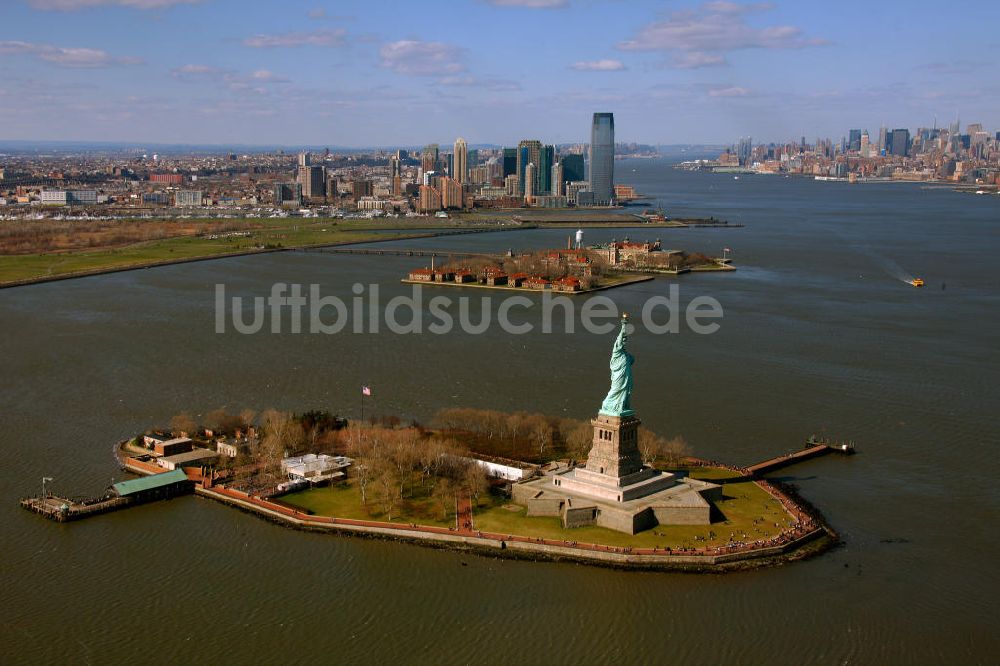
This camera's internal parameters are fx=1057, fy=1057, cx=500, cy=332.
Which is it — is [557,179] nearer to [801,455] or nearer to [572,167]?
[572,167]

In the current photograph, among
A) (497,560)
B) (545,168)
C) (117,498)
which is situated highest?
(545,168)

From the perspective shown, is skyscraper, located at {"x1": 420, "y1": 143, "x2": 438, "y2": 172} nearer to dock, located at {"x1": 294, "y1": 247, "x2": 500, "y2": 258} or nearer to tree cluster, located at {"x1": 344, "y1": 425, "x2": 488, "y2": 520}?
dock, located at {"x1": 294, "y1": 247, "x2": 500, "y2": 258}

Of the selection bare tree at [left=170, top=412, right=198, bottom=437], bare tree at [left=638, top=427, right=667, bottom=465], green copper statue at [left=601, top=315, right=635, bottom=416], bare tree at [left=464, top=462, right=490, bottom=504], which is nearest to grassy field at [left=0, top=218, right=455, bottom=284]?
bare tree at [left=170, top=412, right=198, bottom=437]

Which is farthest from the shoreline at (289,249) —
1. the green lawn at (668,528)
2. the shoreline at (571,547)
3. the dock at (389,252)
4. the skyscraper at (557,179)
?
the skyscraper at (557,179)

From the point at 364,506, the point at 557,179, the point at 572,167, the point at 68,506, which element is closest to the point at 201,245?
the point at 68,506

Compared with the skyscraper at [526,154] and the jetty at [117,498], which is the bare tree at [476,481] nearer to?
the jetty at [117,498]

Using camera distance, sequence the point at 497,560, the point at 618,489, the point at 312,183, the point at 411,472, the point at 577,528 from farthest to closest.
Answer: the point at 312,183 < the point at 411,472 < the point at 618,489 < the point at 577,528 < the point at 497,560
